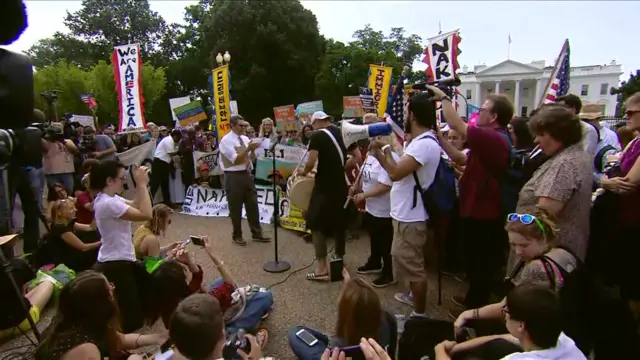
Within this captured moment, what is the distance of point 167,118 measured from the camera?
113 ft

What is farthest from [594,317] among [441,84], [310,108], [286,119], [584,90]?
[584,90]

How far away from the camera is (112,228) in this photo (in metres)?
3.15

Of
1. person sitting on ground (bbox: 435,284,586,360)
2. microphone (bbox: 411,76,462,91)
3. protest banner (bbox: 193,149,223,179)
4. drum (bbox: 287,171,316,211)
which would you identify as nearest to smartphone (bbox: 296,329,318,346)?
person sitting on ground (bbox: 435,284,586,360)

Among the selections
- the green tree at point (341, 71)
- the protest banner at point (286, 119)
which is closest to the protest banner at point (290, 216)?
the protest banner at point (286, 119)

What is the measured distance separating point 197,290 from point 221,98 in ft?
17.0

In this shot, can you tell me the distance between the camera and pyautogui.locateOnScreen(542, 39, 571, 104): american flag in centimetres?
605

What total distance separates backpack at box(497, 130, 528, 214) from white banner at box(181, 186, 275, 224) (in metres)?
4.86

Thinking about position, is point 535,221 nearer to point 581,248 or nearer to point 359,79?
point 581,248

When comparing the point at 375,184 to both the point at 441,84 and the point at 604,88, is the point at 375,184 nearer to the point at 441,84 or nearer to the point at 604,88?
the point at 441,84

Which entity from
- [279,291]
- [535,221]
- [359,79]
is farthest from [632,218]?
[359,79]

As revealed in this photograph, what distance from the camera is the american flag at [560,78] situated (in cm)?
605

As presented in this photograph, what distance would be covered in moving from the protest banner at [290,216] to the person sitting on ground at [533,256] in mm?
4316

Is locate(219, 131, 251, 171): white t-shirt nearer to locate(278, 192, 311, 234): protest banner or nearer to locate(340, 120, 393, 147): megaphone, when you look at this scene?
locate(278, 192, 311, 234): protest banner

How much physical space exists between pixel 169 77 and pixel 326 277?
3781cm
